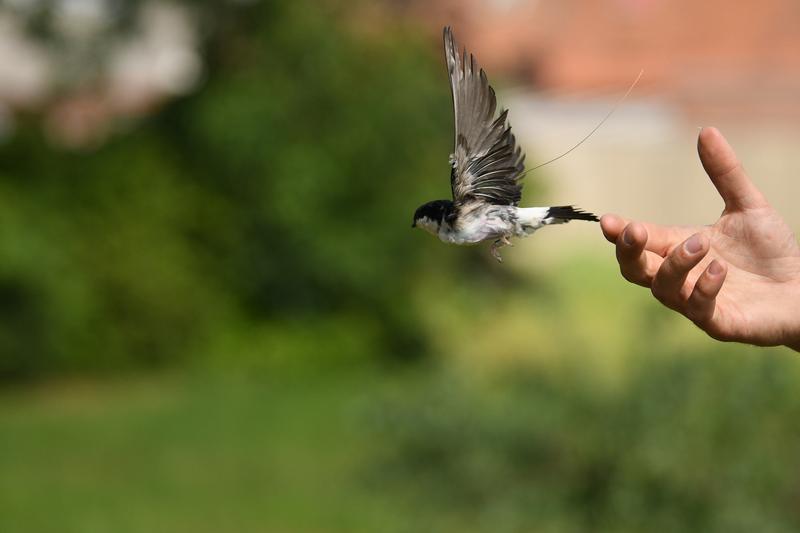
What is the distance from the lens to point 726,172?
2.35 m

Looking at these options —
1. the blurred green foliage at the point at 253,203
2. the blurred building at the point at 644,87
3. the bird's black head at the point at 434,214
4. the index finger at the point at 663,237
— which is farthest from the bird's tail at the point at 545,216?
the blurred building at the point at 644,87

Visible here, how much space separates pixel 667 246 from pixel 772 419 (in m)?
4.18

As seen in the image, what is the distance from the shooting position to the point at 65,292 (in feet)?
34.9

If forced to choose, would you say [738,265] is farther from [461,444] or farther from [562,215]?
[461,444]

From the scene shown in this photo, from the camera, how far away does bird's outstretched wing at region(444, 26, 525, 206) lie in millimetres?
2090

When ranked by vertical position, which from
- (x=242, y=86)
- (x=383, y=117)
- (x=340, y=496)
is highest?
(x=242, y=86)

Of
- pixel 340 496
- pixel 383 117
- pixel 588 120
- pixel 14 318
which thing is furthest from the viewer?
pixel 588 120

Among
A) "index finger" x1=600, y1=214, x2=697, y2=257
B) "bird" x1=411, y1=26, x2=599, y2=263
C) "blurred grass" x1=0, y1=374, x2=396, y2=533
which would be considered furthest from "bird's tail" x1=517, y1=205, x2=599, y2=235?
"blurred grass" x1=0, y1=374, x2=396, y2=533

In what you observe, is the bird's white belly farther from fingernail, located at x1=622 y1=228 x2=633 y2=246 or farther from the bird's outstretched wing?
fingernail, located at x1=622 y1=228 x2=633 y2=246

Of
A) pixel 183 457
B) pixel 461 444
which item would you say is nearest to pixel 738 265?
pixel 461 444

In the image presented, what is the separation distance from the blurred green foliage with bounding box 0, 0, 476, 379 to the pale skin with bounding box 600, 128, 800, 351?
27.7ft

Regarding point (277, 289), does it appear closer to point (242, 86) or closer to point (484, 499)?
point (242, 86)

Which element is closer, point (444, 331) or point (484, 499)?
point (484, 499)

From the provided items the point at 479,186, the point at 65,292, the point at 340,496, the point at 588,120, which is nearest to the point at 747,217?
the point at 479,186
